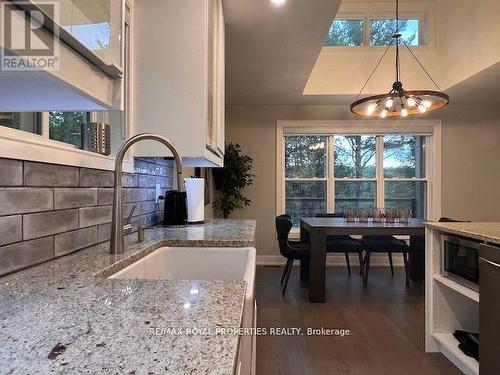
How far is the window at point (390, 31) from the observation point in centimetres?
468

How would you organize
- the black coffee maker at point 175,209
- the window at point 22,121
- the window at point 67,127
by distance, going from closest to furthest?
the window at point 22,121
the window at point 67,127
the black coffee maker at point 175,209

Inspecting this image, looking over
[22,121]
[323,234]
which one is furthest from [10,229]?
[323,234]

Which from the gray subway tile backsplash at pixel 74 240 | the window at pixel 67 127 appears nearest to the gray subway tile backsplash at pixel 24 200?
the gray subway tile backsplash at pixel 74 240

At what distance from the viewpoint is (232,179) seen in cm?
480

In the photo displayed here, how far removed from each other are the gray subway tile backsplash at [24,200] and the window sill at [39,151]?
89 mm

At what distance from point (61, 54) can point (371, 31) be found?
16.8 ft

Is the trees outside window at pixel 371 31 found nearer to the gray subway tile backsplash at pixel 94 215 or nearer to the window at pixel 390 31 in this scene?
the window at pixel 390 31

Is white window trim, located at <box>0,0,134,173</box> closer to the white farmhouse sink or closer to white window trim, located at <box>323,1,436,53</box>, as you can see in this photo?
the white farmhouse sink

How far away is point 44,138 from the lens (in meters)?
1.09

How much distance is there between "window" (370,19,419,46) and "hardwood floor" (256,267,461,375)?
3.23 metres

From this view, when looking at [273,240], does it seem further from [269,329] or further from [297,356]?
[297,356]

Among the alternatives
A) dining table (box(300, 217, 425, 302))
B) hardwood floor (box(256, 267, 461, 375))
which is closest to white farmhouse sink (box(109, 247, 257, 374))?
hardwood floor (box(256, 267, 461, 375))

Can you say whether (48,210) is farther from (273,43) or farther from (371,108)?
(371,108)

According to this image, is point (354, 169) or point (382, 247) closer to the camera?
point (382, 247)
